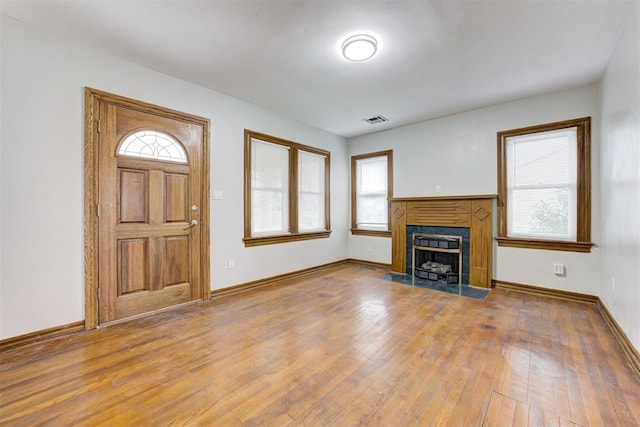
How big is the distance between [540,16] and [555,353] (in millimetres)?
2534

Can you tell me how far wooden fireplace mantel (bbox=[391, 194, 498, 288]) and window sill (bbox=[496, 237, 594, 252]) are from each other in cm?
21

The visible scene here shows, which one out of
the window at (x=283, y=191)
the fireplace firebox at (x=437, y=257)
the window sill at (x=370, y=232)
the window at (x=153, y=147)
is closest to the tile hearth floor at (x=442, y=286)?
the fireplace firebox at (x=437, y=257)

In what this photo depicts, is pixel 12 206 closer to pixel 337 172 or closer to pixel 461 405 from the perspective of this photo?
pixel 461 405

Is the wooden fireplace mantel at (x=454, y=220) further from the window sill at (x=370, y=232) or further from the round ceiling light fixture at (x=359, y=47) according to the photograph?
the round ceiling light fixture at (x=359, y=47)

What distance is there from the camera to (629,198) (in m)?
2.06

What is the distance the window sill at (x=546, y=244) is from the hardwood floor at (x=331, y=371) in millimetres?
714

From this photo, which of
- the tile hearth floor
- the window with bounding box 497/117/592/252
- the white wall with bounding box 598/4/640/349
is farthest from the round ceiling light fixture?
the tile hearth floor

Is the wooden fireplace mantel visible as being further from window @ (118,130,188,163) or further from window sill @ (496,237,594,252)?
window @ (118,130,188,163)

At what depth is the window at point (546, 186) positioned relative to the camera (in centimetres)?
327

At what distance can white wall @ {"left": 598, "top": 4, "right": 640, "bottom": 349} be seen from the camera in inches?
76.0

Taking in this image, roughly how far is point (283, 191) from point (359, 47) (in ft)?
7.86

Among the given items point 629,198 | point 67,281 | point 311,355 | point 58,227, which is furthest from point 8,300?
point 629,198

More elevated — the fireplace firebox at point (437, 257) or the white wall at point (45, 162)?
the white wall at point (45, 162)

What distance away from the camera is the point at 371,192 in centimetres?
530
